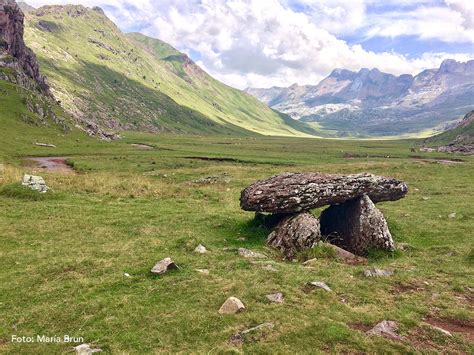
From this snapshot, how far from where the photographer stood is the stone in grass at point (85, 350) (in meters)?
12.0

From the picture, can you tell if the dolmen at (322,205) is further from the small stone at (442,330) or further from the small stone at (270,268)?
the small stone at (442,330)

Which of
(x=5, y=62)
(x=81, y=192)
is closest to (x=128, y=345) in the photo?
(x=81, y=192)

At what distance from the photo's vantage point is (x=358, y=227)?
2588 centimetres

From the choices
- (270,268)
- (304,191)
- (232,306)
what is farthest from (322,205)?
(232,306)

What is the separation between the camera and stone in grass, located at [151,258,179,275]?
18.4m

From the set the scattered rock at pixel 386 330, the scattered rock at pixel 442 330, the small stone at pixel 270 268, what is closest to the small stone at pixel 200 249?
the small stone at pixel 270 268

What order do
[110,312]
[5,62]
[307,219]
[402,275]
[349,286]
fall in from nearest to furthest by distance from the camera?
[110,312]
[349,286]
[402,275]
[307,219]
[5,62]

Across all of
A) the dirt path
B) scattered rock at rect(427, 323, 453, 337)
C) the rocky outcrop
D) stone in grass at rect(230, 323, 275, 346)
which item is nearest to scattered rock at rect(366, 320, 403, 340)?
scattered rock at rect(427, 323, 453, 337)

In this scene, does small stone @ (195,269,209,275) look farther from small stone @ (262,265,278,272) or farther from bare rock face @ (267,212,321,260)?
bare rock face @ (267,212,321,260)

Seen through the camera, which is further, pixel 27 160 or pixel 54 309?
pixel 27 160

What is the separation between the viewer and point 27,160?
7069 centimetres

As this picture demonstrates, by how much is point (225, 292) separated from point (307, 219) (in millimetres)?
10464

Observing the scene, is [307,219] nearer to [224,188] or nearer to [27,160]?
[224,188]

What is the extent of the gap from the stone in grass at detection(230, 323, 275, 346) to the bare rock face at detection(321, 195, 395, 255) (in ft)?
45.2
